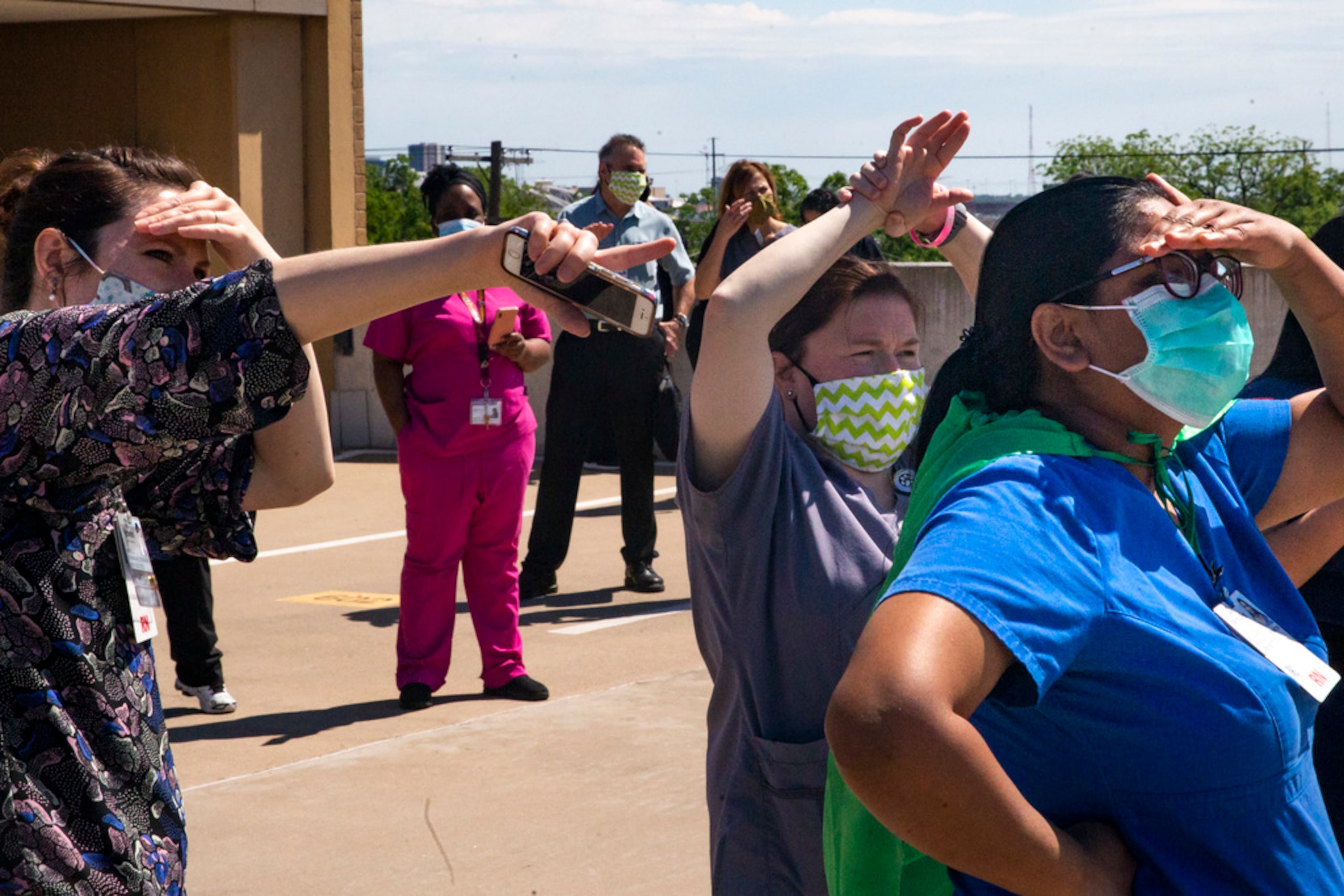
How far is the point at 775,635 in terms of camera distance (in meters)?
2.59

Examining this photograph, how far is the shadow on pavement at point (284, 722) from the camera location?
559 centimetres

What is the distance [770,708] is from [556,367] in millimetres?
5582

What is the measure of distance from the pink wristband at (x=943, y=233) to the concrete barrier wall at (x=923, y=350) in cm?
866

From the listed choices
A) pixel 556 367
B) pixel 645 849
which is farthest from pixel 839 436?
pixel 556 367

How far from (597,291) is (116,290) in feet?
2.63

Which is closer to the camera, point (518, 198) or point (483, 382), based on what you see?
point (483, 382)

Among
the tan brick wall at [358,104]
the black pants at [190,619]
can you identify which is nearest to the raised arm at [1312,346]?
the black pants at [190,619]

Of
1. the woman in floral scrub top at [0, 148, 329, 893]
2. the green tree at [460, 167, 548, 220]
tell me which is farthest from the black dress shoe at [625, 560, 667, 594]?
the green tree at [460, 167, 548, 220]

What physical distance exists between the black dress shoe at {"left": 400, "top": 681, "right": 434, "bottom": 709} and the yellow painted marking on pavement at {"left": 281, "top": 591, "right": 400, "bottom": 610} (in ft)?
6.48

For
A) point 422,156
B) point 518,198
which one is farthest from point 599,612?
point 422,156

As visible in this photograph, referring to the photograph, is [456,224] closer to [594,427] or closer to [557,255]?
[594,427]

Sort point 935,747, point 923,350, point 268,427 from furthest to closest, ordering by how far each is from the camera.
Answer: point 923,350
point 268,427
point 935,747

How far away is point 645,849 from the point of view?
450 cm

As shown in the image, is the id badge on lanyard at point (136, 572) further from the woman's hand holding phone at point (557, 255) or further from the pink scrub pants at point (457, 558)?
the pink scrub pants at point (457, 558)
